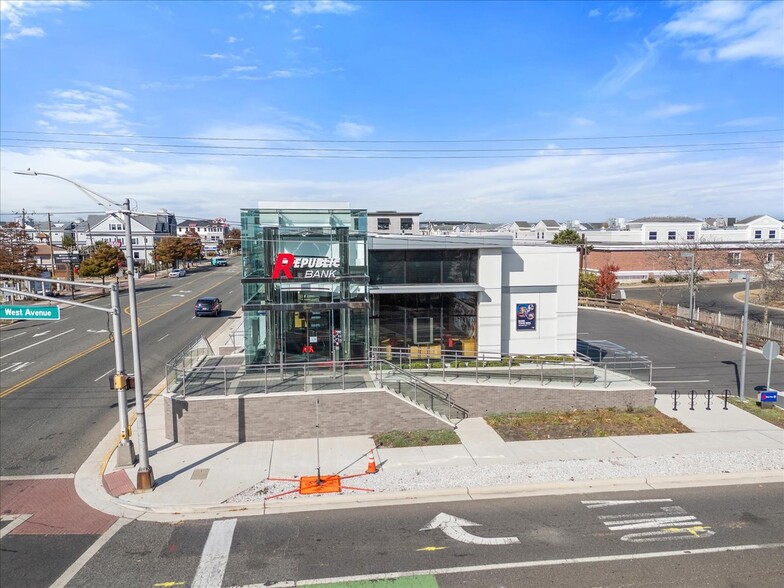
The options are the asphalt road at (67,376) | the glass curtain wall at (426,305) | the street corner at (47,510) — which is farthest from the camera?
the glass curtain wall at (426,305)

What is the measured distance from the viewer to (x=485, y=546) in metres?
9.96

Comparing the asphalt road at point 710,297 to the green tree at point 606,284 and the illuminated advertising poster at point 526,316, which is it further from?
the illuminated advertising poster at point 526,316

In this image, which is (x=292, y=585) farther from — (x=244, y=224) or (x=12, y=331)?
(x=12, y=331)

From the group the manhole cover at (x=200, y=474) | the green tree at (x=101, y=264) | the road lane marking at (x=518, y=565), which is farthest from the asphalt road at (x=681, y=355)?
the green tree at (x=101, y=264)

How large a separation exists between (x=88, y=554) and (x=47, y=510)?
8.38 ft

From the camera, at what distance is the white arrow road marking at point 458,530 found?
33.2 feet

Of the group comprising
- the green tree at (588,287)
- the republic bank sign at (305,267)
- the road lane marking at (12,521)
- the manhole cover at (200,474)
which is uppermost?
the republic bank sign at (305,267)

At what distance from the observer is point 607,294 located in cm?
4456

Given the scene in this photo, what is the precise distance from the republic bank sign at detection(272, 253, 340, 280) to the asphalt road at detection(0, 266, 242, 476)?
7525mm

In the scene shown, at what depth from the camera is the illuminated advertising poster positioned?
878 inches

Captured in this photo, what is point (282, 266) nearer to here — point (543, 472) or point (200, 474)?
point (200, 474)

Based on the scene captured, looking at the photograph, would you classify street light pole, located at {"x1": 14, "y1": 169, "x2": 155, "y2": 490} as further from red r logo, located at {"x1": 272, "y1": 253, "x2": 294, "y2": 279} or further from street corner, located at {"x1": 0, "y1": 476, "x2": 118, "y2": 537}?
red r logo, located at {"x1": 272, "y1": 253, "x2": 294, "y2": 279}

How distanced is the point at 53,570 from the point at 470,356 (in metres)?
14.3

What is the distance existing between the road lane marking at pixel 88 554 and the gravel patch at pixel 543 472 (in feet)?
7.50
